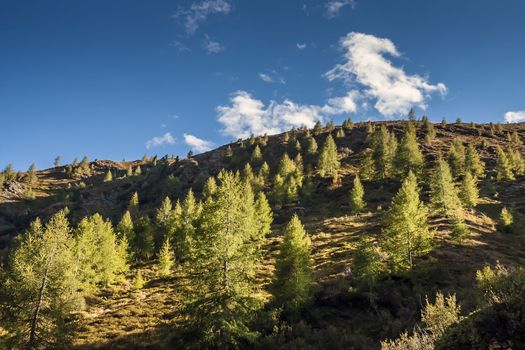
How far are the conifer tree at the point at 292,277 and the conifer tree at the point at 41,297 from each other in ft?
49.1

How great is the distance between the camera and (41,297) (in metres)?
22.7

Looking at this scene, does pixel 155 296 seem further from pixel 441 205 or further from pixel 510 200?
pixel 510 200

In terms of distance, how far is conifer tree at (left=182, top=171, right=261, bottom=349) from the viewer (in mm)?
17828

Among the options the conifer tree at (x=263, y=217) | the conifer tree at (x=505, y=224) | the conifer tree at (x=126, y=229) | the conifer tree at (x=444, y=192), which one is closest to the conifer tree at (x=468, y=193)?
the conifer tree at (x=444, y=192)

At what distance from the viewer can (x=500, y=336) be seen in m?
5.32

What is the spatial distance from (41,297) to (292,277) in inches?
685

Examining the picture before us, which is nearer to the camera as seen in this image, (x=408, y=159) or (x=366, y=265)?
(x=366, y=265)

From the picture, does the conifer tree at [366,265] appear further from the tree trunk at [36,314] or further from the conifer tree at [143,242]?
the conifer tree at [143,242]

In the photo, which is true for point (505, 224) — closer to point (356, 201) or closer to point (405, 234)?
point (405, 234)

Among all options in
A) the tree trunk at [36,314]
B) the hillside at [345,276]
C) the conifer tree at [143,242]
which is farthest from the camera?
the conifer tree at [143,242]

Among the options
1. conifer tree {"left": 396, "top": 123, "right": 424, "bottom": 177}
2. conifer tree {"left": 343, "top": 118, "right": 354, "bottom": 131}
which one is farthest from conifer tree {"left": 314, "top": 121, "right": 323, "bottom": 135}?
conifer tree {"left": 396, "top": 123, "right": 424, "bottom": 177}

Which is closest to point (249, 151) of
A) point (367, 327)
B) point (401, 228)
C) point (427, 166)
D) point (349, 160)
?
point (349, 160)

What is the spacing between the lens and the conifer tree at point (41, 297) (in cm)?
2220

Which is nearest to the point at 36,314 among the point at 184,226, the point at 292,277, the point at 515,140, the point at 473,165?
the point at 292,277
